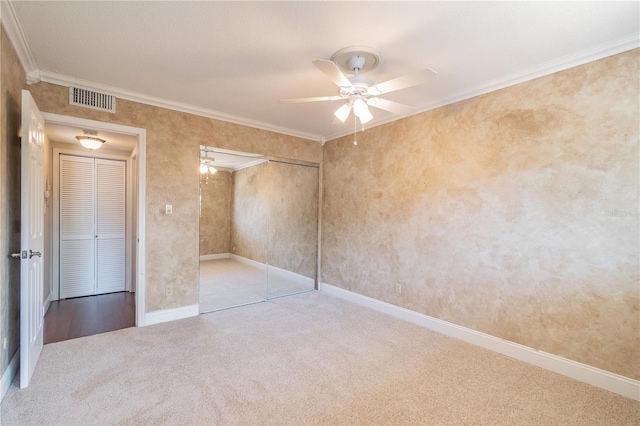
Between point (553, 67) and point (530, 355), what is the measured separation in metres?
2.53

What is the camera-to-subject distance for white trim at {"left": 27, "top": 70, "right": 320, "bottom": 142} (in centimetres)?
281

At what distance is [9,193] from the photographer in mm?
2232

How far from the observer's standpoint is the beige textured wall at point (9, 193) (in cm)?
203

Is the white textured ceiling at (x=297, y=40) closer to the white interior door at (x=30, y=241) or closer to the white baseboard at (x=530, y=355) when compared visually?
the white interior door at (x=30, y=241)

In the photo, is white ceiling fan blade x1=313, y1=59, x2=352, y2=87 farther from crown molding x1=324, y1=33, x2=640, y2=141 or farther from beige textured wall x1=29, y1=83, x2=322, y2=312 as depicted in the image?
beige textured wall x1=29, y1=83, x2=322, y2=312

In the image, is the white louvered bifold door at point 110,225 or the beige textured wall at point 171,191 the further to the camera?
the white louvered bifold door at point 110,225

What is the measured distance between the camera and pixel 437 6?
1815mm

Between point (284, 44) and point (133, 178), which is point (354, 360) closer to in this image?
point (284, 44)

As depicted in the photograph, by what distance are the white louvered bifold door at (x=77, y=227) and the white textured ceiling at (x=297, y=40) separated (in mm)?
2112

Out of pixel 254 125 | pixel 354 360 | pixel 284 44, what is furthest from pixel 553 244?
pixel 254 125

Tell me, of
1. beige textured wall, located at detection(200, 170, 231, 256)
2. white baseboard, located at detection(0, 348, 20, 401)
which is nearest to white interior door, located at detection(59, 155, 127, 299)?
beige textured wall, located at detection(200, 170, 231, 256)

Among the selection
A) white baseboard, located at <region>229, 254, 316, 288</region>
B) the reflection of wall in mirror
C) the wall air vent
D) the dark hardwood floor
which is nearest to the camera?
the wall air vent

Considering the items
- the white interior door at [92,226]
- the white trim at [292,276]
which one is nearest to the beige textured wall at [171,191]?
the white trim at [292,276]

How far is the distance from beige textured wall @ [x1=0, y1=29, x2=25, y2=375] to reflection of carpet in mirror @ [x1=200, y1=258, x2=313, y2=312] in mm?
1835
